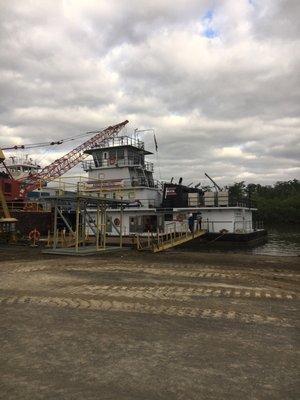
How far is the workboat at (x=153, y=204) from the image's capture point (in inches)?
1294

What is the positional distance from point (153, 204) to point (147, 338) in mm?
28793

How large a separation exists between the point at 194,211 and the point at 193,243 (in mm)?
2536

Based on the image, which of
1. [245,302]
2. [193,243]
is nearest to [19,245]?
[193,243]

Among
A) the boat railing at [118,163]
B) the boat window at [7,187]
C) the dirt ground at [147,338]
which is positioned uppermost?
the boat railing at [118,163]

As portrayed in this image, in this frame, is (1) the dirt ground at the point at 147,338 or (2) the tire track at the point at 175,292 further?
(2) the tire track at the point at 175,292

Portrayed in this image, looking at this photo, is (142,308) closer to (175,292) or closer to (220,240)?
(175,292)

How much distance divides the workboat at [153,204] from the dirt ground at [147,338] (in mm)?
18026

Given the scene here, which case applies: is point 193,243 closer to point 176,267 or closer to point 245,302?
point 176,267

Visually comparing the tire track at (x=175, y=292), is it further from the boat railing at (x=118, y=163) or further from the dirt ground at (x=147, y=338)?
the boat railing at (x=118, y=163)

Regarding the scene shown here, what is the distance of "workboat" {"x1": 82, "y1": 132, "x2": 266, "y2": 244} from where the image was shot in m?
32.9

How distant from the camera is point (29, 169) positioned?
55.6 metres

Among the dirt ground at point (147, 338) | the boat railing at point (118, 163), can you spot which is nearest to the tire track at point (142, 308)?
the dirt ground at point (147, 338)

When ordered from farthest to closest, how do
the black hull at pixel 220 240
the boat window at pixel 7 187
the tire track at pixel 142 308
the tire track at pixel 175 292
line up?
the boat window at pixel 7 187 < the black hull at pixel 220 240 < the tire track at pixel 175 292 < the tire track at pixel 142 308

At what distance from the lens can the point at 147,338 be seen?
6922 mm
